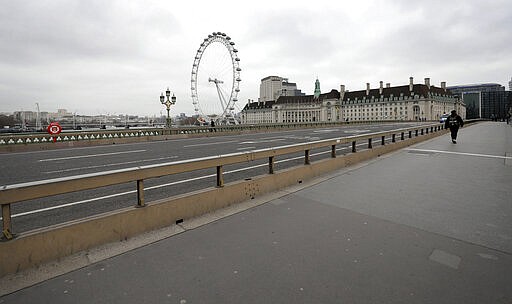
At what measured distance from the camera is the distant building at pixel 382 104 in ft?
504

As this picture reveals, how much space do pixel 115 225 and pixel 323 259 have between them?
2.94 metres

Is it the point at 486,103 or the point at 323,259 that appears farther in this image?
the point at 486,103

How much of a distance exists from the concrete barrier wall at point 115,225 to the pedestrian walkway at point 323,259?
474 mm

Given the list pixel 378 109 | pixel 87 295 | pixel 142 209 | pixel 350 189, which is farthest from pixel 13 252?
pixel 378 109

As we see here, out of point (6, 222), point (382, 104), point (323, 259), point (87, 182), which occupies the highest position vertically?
point (382, 104)

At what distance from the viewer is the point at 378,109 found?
171 m

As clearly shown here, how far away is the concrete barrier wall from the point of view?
3451mm

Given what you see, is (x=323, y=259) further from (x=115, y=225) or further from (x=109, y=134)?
(x=109, y=134)

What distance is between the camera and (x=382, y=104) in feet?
556

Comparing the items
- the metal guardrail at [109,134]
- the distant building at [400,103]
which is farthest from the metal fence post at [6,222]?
the distant building at [400,103]

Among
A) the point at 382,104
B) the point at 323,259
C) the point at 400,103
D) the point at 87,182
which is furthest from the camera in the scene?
the point at 382,104

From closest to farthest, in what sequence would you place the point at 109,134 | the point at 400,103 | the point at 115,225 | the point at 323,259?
the point at 323,259 < the point at 115,225 < the point at 109,134 < the point at 400,103

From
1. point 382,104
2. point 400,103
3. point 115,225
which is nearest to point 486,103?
point 400,103

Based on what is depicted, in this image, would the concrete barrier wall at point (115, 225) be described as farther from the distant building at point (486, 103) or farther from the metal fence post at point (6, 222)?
the distant building at point (486, 103)
